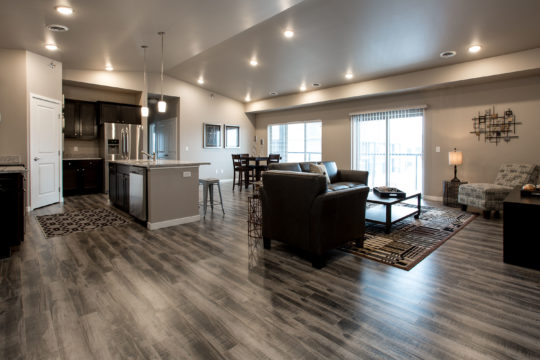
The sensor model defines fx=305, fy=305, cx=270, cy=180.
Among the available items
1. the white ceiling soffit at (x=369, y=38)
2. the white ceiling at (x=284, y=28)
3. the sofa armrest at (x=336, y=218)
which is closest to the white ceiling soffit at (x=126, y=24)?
the white ceiling at (x=284, y=28)

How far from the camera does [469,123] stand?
6203 millimetres

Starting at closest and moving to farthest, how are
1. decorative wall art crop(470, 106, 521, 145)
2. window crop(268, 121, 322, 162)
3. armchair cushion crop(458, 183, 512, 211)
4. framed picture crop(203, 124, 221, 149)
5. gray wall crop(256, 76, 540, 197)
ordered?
armchair cushion crop(458, 183, 512, 211)
gray wall crop(256, 76, 540, 197)
decorative wall art crop(470, 106, 521, 145)
window crop(268, 121, 322, 162)
framed picture crop(203, 124, 221, 149)

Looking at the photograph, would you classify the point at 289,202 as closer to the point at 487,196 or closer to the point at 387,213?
the point at 387,213

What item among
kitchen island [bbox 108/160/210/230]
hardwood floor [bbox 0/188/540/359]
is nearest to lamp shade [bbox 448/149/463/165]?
hardwood floor [bbox 0/188/540/359]

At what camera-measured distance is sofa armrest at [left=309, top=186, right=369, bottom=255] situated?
2836 mm

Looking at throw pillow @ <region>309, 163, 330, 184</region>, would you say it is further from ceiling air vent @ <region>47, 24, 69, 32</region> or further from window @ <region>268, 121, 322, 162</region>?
ceiling air vent @ <region>47, 24, 69, 32</region>

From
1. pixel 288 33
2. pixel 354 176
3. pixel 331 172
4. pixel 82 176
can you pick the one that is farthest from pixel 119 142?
pixel 354 176

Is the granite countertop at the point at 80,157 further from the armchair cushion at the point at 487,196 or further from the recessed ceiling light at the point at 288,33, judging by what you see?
the armchair cushion at the point at 487,196

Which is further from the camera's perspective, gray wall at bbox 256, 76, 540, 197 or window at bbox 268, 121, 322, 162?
window at bbox 268, 121, 322, 162

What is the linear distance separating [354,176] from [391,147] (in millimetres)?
2129

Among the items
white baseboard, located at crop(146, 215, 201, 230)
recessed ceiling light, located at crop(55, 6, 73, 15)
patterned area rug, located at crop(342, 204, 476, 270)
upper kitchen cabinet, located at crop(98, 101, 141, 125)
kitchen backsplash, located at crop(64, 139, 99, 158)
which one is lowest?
patterned area rug, located at crop(342, 204, 476, 270)

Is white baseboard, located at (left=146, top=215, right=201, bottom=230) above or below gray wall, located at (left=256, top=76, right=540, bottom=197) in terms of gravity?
below

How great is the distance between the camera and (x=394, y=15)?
4.27 metres

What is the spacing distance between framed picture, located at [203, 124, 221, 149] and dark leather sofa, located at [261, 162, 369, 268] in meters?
6.55
